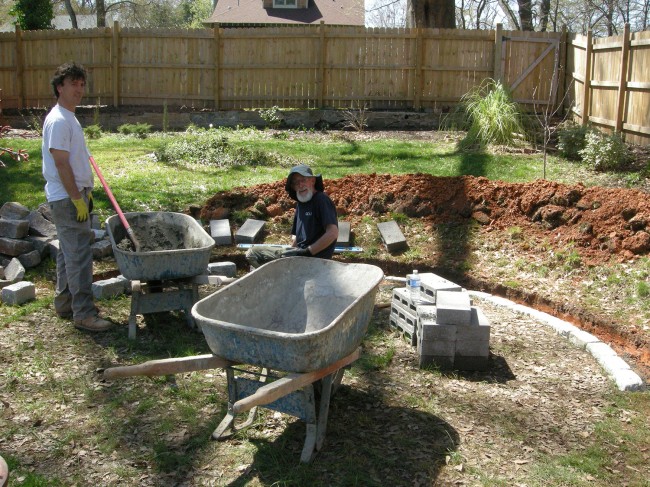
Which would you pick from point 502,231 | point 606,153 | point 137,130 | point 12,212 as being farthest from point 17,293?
point 137,130

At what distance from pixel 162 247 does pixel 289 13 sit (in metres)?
28.6

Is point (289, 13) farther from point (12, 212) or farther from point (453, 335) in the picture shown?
point (453, 335)

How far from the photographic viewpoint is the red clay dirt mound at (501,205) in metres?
8.01

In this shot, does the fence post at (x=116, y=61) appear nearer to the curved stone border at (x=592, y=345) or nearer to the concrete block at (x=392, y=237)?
the concrete block at (x=392, y=237)

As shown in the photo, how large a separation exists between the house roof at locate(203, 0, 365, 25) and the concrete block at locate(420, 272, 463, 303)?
27.8m

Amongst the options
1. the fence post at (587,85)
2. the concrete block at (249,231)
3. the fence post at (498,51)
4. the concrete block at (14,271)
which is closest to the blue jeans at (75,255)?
the concrete block at (14,271)

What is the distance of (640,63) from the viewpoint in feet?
42.5

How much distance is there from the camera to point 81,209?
5.85 metres

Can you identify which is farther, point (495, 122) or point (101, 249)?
point (495, 122)

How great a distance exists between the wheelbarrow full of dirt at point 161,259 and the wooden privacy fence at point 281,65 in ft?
41.5

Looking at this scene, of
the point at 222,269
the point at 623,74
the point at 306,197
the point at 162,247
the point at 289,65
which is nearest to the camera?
the point at 306,197

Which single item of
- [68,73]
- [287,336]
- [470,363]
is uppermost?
[68,73]

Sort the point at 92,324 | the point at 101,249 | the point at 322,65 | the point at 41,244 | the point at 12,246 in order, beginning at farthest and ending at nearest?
the point at 322,65
the point at 101,249
the point at 41,244
the point at 12,246
the point at 92,324

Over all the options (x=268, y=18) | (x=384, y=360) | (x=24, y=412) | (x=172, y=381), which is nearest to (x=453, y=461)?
(x=384, y=360)
